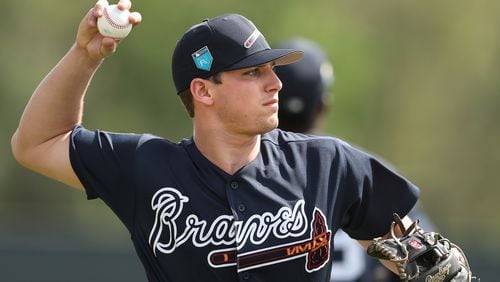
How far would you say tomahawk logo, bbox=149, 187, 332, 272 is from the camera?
4.20 metres

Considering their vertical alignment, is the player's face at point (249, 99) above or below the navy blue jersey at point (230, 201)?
above

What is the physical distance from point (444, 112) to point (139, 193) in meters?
24.5

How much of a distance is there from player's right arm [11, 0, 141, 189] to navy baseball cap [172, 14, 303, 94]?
0.27 meters

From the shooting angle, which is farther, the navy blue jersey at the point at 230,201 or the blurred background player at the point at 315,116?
the blurred background player at the point at 315,116

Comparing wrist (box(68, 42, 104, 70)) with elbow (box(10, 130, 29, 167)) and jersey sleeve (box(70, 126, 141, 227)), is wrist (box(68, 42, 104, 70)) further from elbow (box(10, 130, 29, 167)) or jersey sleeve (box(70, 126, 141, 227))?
elbow (box(10, 130, 29, 167))

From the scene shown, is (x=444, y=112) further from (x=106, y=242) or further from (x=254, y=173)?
(x=254, y=173)

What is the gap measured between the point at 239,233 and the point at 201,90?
2.03 feet

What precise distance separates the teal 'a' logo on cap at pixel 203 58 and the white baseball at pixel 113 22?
1.02 ft

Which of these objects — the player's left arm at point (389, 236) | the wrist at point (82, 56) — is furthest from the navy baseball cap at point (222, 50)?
the player's left arm at point (389, 236)

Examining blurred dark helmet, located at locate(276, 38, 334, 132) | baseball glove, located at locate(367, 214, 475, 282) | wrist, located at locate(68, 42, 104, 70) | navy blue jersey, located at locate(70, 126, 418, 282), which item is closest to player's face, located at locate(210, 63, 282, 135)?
navy blue jersey, located at locate(70, 126, 418, 282)

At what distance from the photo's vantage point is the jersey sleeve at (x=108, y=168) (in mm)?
4297

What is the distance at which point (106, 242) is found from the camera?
1008 cm

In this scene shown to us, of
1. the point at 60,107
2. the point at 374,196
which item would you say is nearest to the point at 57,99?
the point at 60,107

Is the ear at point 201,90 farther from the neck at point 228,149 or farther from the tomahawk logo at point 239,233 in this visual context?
the tomahawk logo at point 239,233
